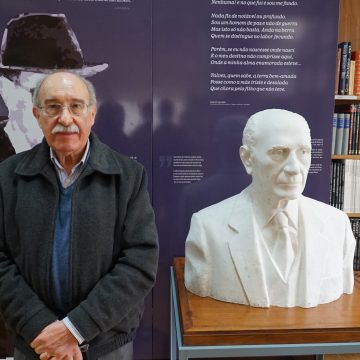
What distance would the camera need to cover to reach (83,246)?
1.28m

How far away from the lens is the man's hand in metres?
1.23

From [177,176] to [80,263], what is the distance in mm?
915

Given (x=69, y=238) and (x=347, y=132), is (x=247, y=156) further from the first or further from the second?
(x=347, y=132)

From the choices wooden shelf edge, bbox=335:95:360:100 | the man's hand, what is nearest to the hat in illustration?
the man's hand

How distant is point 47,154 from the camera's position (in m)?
1.35

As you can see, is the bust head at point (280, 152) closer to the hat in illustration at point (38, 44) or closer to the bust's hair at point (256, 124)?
the bust's hair at point (256, 124)

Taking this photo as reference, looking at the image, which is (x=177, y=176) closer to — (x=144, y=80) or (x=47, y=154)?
(x=144, y=80)

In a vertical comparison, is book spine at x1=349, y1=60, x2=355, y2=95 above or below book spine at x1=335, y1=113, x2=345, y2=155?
above

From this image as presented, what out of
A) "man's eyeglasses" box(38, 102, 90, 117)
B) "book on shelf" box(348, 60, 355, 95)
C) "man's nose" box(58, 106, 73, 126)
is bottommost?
"man's nose" box(58, 106, 73, 126)

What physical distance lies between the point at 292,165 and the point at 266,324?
0.55 meters

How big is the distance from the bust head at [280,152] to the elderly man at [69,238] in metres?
0.47

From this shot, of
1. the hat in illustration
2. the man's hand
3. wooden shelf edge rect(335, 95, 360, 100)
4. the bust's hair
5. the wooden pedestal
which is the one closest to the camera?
the man's hand

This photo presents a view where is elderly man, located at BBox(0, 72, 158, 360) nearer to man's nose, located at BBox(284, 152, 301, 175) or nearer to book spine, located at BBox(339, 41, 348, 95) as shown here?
man's nose, located at BBox(284, 152, 301, 175)

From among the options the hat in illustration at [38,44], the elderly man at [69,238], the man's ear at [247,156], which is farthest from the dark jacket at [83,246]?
the hat in illustration at [38,44]
